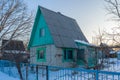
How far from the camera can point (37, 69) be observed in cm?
927

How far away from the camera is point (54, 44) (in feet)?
52.6

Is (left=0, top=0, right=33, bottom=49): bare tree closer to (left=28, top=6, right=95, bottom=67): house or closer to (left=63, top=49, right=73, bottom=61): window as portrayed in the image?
(left=28, top=6, right=95, bottom=67): house

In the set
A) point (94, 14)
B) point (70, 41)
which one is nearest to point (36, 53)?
point (70, 41)

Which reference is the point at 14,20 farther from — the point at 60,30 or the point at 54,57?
the point at 54,57

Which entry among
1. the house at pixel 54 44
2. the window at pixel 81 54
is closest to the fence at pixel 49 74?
the house at pixel 54 44

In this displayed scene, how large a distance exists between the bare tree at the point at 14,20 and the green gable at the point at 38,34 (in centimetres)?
637

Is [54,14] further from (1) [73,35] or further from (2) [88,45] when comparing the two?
(2) [88,45]

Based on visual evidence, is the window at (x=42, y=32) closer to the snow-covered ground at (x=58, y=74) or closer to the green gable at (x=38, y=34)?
the green gable at (x=38, y=34)

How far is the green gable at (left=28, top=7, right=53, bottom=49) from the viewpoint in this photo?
17.0 meters

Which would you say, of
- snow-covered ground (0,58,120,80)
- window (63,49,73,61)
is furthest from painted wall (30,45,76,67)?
snow-covered ground (0,58,120,80)

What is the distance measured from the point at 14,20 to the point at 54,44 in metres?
11.2

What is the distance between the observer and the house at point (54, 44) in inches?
648

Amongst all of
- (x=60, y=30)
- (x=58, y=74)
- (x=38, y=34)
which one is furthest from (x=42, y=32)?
(x=58, y=74)

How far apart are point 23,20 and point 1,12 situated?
126 inches
